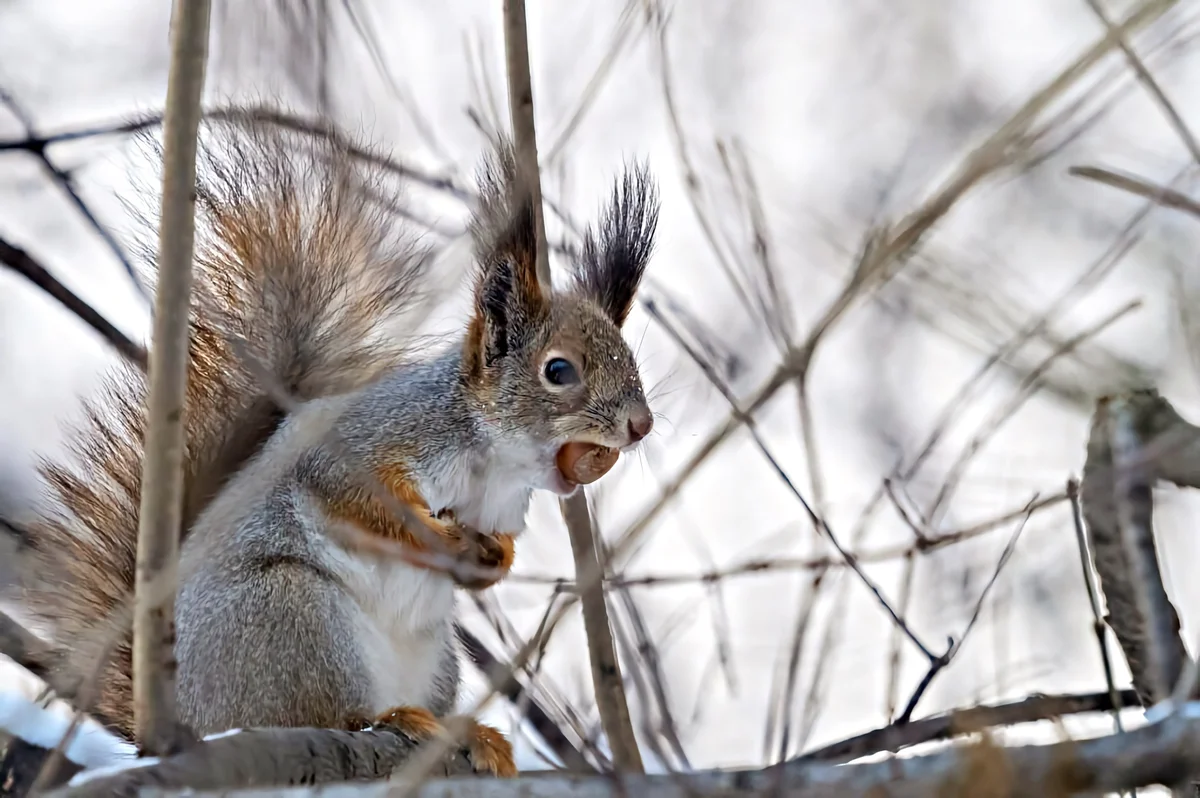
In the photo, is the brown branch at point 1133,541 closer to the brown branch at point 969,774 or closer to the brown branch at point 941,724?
the brown branch at point 941,724

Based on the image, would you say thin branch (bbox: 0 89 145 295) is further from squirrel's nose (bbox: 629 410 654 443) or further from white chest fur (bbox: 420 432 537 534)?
squirrel's nose (bbox: 629 410 654 443)

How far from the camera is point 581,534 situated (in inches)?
78.8

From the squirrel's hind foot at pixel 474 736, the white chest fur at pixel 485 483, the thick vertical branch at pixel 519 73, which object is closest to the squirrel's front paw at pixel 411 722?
the squirrel's hind foot at pixel 474 736

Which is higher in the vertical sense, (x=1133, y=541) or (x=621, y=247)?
(x=621, y=247)

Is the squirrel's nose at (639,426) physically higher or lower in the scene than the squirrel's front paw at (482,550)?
higher

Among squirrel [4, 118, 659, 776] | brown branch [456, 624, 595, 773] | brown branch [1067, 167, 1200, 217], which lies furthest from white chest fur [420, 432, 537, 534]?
brown branch [1067, 167, 1200, 217]

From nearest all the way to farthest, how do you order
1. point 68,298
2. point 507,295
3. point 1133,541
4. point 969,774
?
1. point 969,774
2. point 1133,541
3. point 507,295
4. point 68,298

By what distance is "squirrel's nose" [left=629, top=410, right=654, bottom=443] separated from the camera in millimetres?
1955

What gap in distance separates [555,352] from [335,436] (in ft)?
1.37

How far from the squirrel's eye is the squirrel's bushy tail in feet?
0.89

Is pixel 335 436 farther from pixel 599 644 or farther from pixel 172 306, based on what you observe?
pixel 172 306

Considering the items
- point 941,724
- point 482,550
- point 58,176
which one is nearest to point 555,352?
point 482,550

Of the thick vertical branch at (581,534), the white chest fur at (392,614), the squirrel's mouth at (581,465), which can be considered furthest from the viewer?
the squirrel's mouth at (581,465)

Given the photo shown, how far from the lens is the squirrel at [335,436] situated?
6.07 feet
